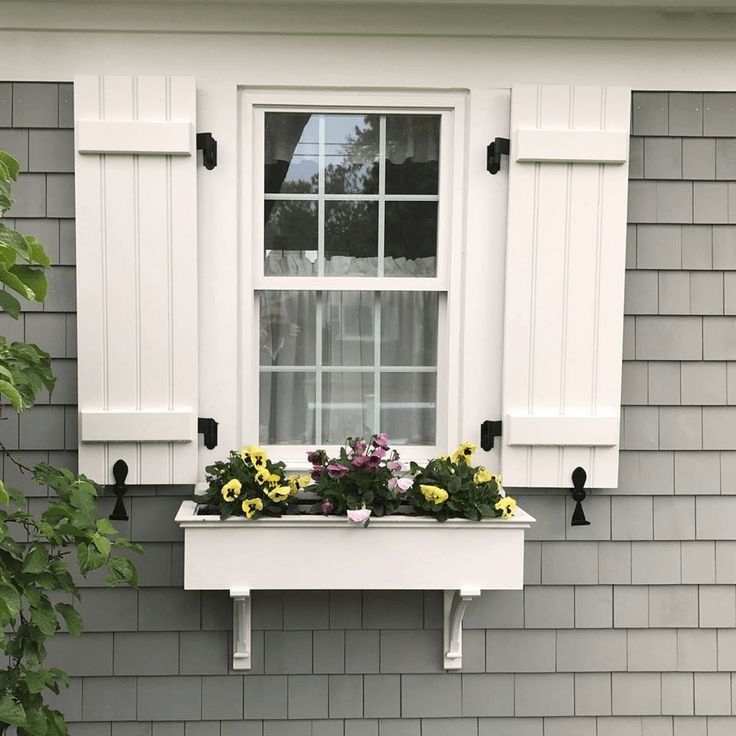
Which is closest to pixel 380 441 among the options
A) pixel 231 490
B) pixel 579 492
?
pixel 231 490

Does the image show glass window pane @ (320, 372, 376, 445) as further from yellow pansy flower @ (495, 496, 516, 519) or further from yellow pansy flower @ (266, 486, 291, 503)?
yellow pansy flower @ (495, 496, 516, 519)

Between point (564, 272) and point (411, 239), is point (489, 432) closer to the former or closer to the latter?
point (564, 272)

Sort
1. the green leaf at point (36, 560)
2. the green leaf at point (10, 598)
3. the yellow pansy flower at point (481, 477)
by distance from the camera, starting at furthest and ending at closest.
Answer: the yellow pansy flower at point (481, 477) < the green leaf at point (36, 560) < the green leaf at point (10, 598)

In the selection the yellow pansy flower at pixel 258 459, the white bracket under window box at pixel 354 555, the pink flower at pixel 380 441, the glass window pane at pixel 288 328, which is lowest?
the white bracket under window box at pixel 354 555

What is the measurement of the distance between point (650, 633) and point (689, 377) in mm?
872

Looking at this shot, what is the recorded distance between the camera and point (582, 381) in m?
2.62

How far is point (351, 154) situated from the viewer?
8.89ft

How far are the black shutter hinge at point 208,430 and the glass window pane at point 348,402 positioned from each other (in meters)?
0.37

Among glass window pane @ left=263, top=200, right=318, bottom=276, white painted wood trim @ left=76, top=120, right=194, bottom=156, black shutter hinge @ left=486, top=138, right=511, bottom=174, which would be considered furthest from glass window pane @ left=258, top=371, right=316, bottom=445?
black shutter hinge @ left=486, top=138, right=511, bottom=174

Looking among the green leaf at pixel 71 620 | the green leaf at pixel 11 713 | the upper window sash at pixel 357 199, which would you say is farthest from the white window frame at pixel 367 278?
the green leaf at pixel 11 713

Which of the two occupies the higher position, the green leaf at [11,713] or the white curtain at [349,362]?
the white curtain at [349,362]

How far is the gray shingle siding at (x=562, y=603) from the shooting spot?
2.65 meters

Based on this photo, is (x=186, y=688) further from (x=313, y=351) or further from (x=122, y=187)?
(x=122, y=187)

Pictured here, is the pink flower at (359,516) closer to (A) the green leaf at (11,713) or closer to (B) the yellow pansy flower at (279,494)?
(B) the yellow pansy flower at (279,494)
